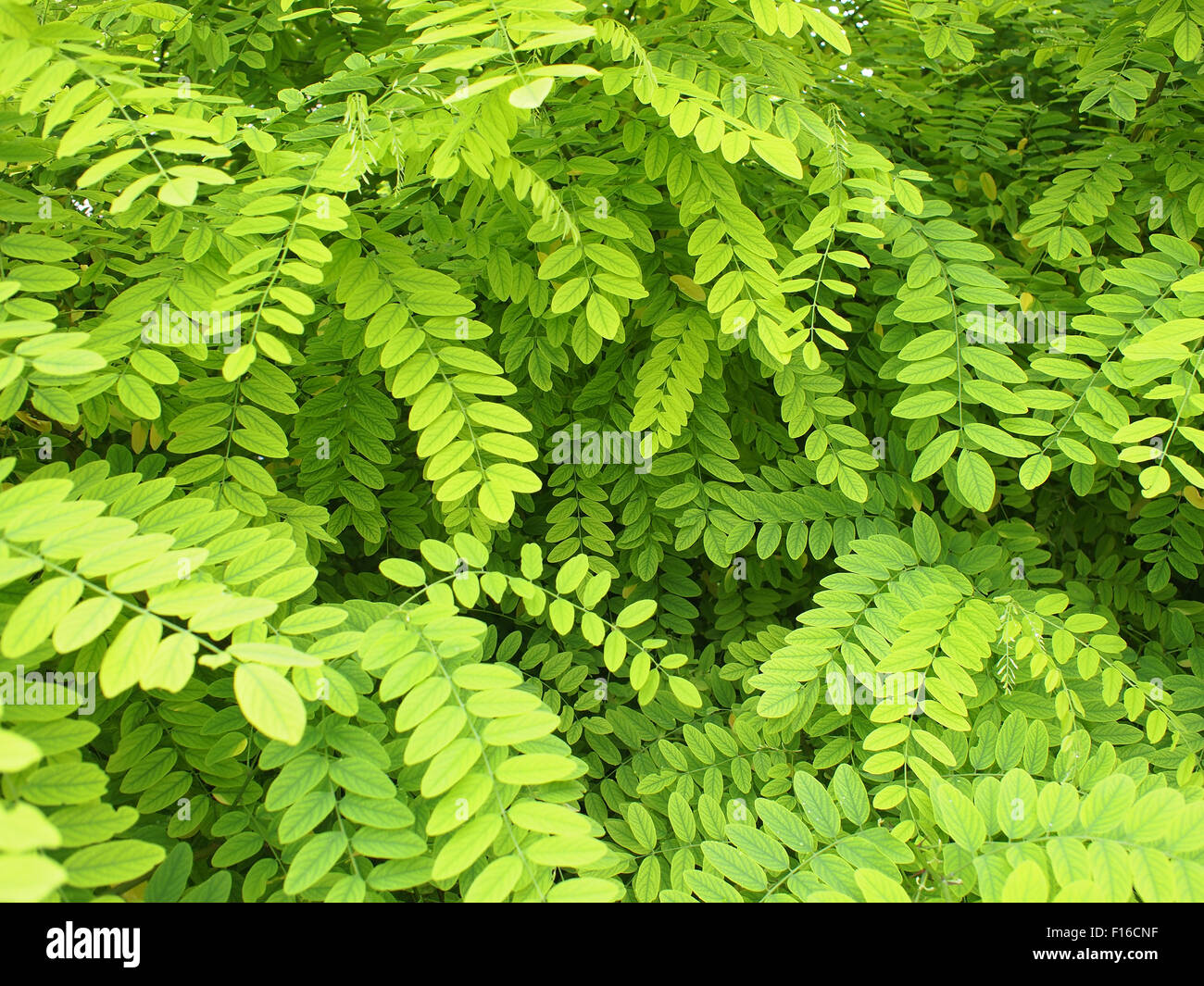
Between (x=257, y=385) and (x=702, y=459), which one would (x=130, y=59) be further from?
(x=702, y=459)

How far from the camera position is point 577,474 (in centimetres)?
194

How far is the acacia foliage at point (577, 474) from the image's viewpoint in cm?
109

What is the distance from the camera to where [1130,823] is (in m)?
1.14

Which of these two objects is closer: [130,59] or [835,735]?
[130,59]

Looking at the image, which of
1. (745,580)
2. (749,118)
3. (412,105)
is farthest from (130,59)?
(745,580)

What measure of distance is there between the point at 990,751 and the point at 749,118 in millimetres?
1265

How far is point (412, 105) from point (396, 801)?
3.89 feet

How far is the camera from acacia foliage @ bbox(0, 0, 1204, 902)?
1095 millimetres

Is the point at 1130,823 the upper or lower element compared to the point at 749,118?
lower
